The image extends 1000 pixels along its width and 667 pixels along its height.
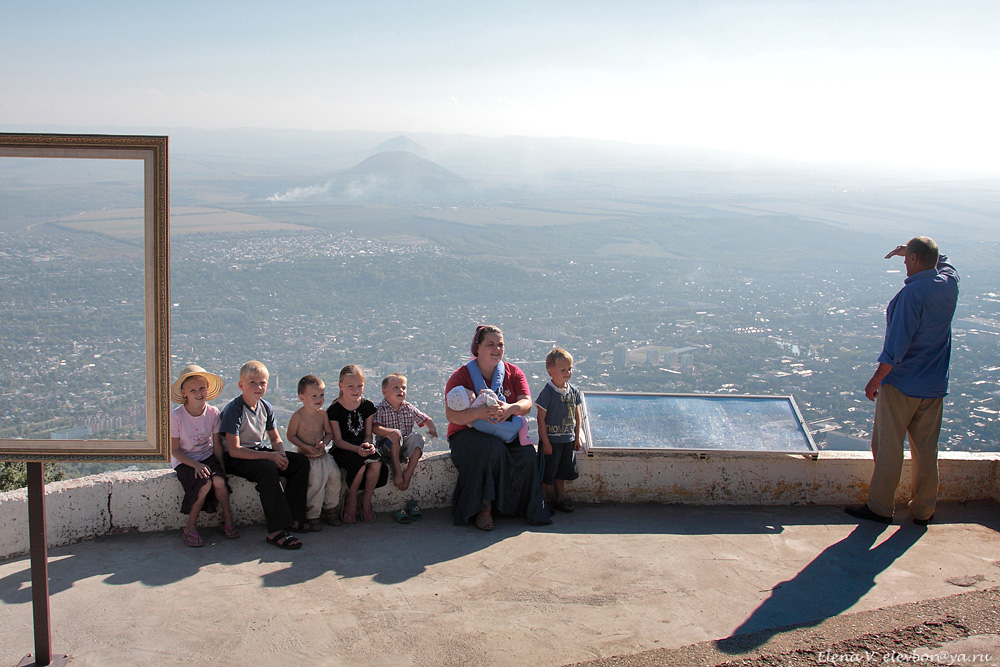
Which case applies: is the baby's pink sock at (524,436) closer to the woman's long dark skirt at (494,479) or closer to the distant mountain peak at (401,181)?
the woman's long dark skirt at (494,479)

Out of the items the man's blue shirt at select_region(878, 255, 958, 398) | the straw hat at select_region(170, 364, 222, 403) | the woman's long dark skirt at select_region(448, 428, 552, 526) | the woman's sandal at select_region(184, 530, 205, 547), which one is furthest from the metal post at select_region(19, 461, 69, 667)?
the man's blue shirt at select_region(878, 255, 958, 398)

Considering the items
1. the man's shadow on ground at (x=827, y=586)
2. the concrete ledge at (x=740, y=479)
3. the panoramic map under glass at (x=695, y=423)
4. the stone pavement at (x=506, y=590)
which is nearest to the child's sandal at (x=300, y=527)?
the stone pavement at (x=506, y=590)

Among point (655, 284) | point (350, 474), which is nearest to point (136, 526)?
point (350, 474)

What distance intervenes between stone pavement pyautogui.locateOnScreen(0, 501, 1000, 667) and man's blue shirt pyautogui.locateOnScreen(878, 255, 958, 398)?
0.98 meters

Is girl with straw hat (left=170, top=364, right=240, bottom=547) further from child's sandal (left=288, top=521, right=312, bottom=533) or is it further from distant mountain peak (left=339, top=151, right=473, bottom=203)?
distant mountain peak (left=339, top=151, right=473, bottom=203)

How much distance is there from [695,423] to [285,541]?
10.1 ft

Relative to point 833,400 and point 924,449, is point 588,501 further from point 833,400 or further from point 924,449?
point 833,400

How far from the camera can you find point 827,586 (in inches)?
160

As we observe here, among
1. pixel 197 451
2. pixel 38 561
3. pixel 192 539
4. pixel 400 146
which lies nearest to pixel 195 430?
pixel 197 451

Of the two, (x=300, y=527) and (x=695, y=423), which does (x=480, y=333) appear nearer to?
(x=300, y=527)

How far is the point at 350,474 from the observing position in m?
4.94

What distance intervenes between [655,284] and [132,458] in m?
51.6

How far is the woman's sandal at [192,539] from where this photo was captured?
4.45 m

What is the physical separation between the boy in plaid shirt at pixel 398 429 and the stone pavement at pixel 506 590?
374 mm
